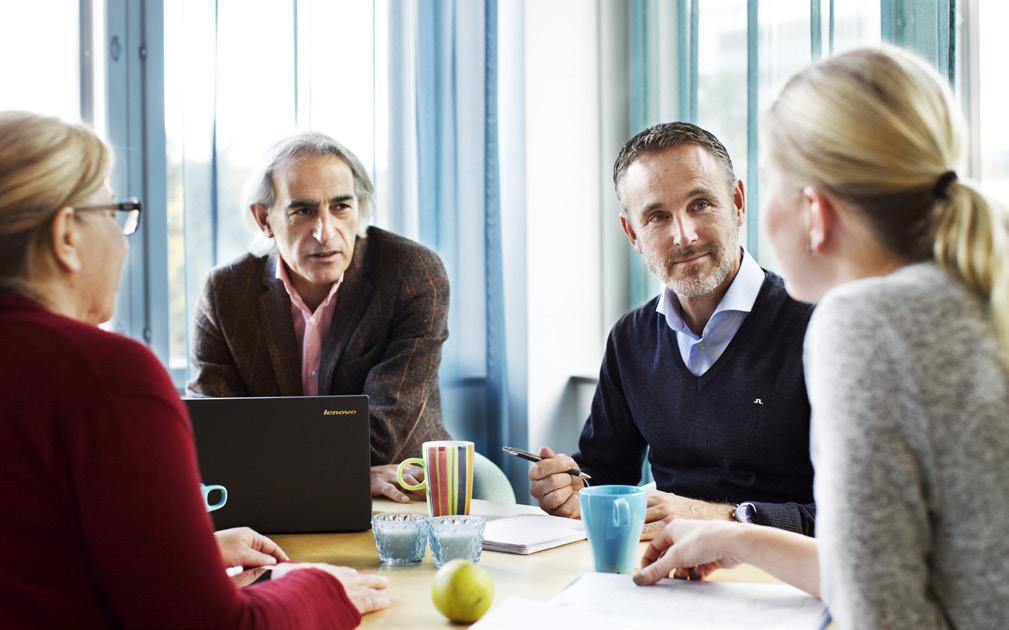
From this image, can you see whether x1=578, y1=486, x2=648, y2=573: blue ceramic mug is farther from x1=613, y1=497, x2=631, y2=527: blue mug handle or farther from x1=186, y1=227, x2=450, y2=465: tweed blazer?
x1=186, y1=227, x2=450, y2=465: tweed blazer

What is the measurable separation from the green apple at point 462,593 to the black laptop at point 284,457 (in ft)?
1.58

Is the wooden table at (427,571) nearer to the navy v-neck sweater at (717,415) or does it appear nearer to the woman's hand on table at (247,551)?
the woman's hand on table at (247,551)

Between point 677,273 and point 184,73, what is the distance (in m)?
1.66

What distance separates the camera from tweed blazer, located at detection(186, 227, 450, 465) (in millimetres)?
2414

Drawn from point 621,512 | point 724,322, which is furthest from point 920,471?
point 724,322

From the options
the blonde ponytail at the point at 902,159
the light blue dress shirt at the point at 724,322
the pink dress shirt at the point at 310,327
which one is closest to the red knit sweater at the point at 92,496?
the blonde ponytail at the point at 902,159

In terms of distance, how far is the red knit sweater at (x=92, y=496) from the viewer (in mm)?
873

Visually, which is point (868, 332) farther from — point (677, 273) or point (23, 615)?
point (677, 273)

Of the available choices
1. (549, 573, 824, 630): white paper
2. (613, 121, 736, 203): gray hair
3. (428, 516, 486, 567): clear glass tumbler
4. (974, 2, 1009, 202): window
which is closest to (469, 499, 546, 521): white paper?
(428, 516, 486, 567): clear glass tumbler

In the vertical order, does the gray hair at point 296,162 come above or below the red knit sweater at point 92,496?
above

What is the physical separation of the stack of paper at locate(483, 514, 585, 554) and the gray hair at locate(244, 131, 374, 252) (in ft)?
4.11

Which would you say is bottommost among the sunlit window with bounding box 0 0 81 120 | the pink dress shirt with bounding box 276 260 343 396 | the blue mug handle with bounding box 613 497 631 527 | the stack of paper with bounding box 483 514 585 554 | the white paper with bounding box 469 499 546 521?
the white paper with bounding box 469 499 546 521

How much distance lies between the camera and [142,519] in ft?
2.87

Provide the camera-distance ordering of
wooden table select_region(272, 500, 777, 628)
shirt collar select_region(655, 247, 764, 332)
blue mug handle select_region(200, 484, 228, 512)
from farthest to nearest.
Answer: shirt collar select_region(655, 247, 764, 332), blue mug handle select_region(200, 484, 228, 512), wooden table select_region(272, 500, 777, 628)
